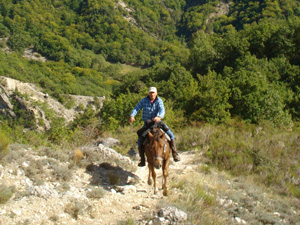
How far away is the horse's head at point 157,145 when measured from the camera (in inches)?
226

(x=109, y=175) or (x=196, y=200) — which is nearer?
(x=196, y=200)

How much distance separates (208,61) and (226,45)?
3.07 metres

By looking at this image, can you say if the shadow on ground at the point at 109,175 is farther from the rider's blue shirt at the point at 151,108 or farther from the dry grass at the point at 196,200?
the rider's blue shirt at the point at 151,108

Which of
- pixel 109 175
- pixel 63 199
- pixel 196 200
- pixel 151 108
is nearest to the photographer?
pixel 63 199

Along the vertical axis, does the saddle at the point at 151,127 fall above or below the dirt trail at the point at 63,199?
above

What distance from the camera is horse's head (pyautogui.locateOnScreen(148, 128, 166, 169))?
5.73 m

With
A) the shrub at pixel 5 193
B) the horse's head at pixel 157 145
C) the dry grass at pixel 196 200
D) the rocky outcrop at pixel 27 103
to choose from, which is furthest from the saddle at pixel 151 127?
the rocky outcrop at pixel 27 103

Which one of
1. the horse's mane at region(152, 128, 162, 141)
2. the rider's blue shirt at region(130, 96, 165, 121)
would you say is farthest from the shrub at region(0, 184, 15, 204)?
the rider's blue shirt at region(130, 96, 165, 121)

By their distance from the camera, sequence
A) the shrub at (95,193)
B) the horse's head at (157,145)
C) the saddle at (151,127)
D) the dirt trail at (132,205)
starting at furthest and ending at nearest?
1. the saddle at (151,127)
2. the horse's head at (157,145)
3. the shrub at (95,193)
4. the dirt trail at (132,205)

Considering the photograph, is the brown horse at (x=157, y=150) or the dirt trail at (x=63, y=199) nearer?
the dirt trail at (x=63, y=199)

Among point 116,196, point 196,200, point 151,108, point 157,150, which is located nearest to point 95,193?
point 116,196

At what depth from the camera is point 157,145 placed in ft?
19.2

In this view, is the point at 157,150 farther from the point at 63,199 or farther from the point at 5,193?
the point at 5,193

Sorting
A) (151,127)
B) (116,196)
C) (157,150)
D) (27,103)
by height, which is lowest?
(27,103)
